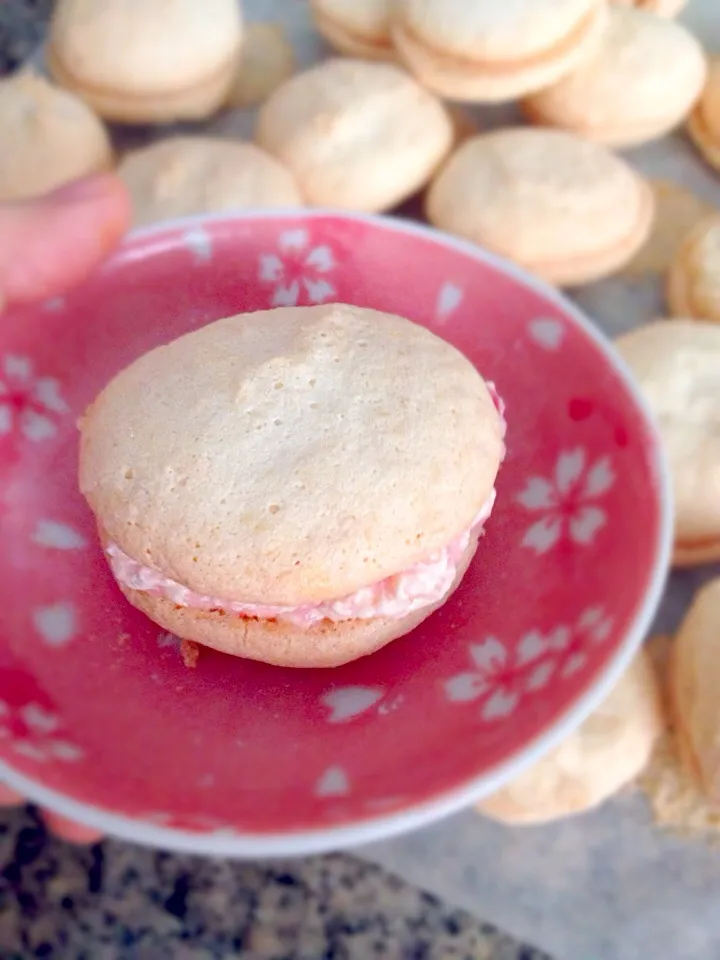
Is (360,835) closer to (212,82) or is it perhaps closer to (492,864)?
(492,864)

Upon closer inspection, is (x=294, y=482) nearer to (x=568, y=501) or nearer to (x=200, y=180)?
(x=568, y=501)

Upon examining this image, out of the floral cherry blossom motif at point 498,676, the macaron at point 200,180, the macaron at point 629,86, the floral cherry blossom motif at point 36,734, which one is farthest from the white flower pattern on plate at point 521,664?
the macaron at point 629,86

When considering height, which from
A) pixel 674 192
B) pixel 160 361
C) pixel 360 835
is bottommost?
pixel 674 192

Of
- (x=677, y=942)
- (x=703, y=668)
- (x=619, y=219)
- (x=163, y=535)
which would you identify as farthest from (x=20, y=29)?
(x=677, y=942)

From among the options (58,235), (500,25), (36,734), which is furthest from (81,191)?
(500,25)

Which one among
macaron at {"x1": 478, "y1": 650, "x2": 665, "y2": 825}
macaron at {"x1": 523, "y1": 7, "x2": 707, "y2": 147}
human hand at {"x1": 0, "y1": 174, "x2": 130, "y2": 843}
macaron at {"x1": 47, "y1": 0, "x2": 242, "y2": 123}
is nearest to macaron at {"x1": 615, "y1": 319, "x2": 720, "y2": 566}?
macaron at {"x1": 478, "y1": 650, "x2": 665, "y2": 825}

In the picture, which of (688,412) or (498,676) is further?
(688,412)

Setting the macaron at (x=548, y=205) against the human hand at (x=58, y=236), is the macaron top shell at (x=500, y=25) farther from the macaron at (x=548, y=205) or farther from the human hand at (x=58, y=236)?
the human hand at (x=58, y=236)
